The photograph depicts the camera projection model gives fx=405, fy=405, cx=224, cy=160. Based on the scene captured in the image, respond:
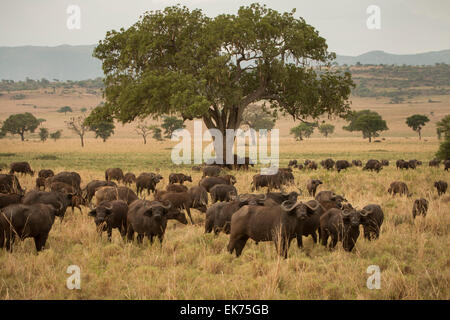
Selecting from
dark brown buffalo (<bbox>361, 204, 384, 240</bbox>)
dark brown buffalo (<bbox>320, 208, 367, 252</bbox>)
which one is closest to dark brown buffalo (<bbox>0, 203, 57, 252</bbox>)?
dark brown buffalo (<bbox>320, 208, 367, 252</bbox>)

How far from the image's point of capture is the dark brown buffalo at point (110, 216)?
9273 millimetres

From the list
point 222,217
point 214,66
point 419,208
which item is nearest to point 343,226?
point 222,217

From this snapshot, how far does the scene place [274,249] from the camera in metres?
8.76

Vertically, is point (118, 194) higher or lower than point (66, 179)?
higher

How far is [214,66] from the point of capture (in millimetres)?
24562

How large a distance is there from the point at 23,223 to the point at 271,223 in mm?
5010

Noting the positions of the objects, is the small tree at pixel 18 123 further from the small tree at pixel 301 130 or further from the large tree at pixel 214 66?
the large tree at pixel 214 66

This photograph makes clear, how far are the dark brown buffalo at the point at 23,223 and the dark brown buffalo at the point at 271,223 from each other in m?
3.99

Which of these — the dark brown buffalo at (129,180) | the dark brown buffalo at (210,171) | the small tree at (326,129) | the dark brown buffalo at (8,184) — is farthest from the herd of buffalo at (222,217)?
the small tree at (326,129)

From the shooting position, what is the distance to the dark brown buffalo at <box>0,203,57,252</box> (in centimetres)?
805

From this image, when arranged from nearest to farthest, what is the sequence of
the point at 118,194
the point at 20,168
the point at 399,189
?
the point at 118,194 < the point at 399,189 < the point at 20,168

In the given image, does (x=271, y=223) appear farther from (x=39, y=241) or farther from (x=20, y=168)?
(x=20, y=168)
